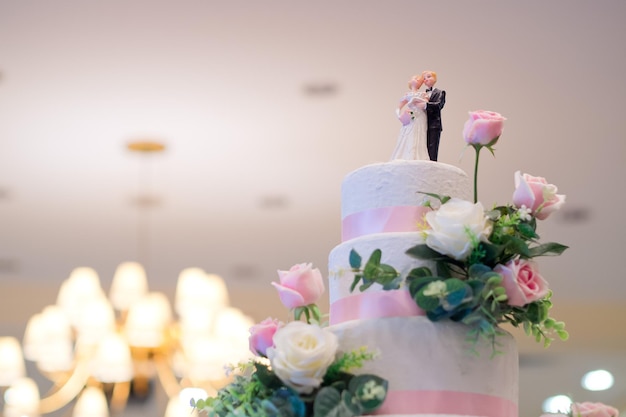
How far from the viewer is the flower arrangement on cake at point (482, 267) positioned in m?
1.90

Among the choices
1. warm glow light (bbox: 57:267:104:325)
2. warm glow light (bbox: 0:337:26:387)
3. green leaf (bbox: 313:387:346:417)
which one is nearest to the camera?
green leaf (bbox: 313:387:346:417)

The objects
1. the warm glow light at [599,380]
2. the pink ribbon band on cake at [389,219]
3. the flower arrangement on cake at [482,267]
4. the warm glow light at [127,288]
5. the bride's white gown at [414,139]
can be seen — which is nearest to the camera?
the flower arrangement on cake at [482,267]

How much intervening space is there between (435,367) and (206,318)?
3448 millimetres

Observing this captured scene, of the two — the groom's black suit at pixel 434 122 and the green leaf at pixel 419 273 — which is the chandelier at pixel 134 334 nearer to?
the groom's black suit at pixel 434 122

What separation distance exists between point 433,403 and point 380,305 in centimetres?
21

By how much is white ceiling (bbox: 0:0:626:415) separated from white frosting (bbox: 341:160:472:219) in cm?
225

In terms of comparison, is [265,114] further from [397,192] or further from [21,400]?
[397,192]

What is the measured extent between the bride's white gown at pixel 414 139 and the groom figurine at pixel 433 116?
0.04ft

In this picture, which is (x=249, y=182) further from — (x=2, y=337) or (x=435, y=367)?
(x=435, y=367)

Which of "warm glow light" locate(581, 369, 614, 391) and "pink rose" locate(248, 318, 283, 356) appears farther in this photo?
"warm glow light" locate(581, 369, 614, 391)

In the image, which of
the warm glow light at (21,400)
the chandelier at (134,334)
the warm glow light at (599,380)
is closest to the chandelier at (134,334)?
the chandelier at (134,334)

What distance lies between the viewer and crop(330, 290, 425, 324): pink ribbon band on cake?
200 centimetres

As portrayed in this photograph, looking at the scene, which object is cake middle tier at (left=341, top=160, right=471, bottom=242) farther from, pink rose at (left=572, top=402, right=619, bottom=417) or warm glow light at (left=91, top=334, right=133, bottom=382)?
warm glow light at (left=91, top=334, right=133, bottom=382)

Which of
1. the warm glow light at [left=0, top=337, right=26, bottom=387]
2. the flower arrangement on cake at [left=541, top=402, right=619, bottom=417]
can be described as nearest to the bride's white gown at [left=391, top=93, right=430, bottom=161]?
the flower arrangement on cake at [left=541, top=402, right=619, bottom=417]
